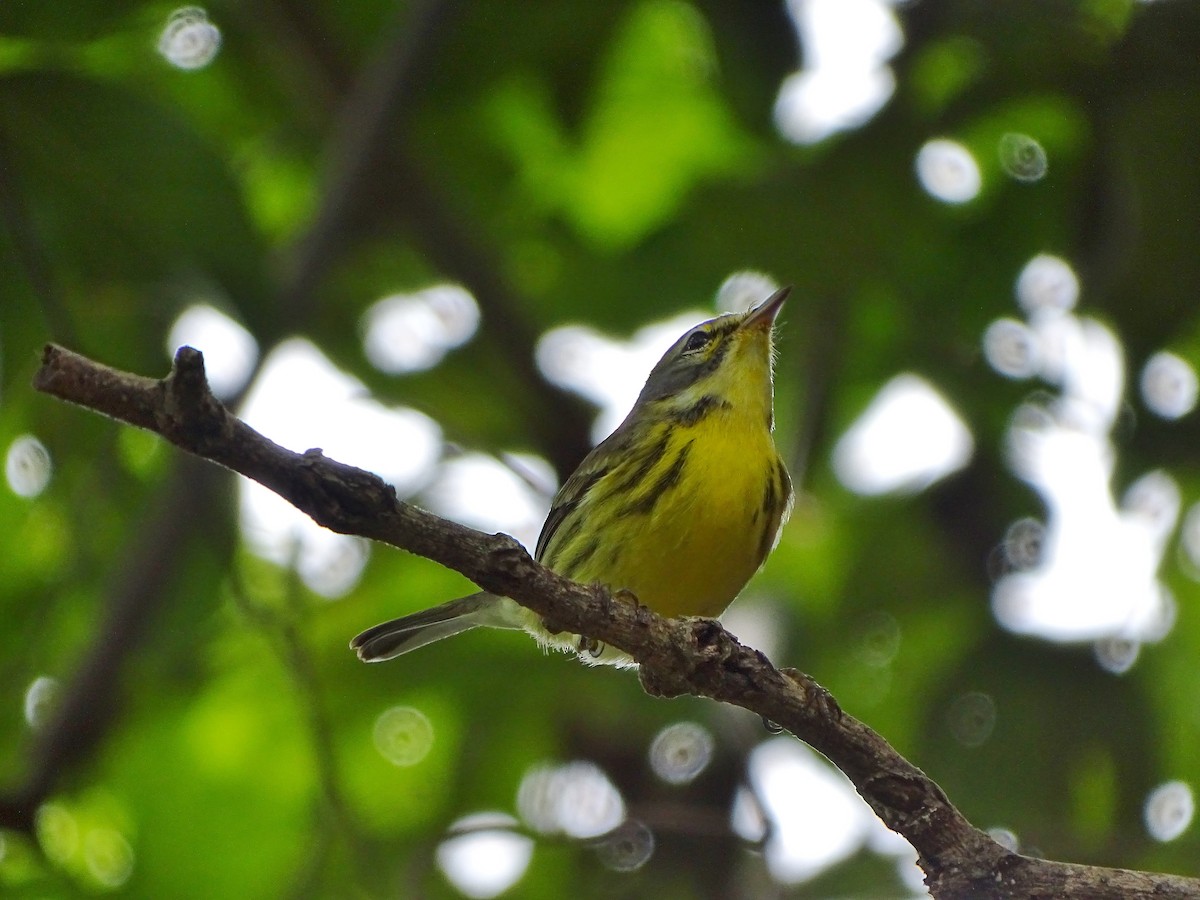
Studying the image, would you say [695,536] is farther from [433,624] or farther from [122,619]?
[122,619]

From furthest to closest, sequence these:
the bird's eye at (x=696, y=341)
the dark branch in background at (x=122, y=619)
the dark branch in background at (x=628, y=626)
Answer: the bird's eye at (x=696, y=341), the dark branch in background at (x=122, y=619), the dark branch in background at (x=628, y=626)

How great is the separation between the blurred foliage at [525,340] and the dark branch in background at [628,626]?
1.47m

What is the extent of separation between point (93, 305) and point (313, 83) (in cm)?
167

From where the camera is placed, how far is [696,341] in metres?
5.61

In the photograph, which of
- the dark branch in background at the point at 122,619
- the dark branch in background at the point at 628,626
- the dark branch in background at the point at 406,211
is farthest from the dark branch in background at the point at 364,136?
the dark branch in background at the point at 628,626

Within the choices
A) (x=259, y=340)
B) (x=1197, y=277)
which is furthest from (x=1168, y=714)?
(x=259, y=340)

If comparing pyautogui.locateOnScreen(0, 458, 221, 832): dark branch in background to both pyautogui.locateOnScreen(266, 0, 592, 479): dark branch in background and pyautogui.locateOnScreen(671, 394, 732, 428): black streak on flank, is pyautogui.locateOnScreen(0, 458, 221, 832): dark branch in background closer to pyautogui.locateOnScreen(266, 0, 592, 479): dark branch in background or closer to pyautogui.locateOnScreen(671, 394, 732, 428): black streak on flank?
pyautogui.locateOnScreen(266, 0, 592, 479): dark branch in background

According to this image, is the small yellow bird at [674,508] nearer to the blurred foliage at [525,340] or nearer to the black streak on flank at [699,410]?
the black streak on flank at [699,410]

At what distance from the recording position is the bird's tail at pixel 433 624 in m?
4.82

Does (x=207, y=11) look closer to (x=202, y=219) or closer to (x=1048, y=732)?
(x=202, y=219)

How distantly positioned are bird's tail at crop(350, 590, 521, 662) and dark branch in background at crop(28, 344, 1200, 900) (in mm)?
1921


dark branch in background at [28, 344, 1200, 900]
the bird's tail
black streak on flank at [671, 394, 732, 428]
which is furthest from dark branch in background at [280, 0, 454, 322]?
dark branch in background at [28, 344, 1200, 900]

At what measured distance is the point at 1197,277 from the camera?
4637 millimetres

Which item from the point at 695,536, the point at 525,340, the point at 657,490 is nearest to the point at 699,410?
the point at 657,490
